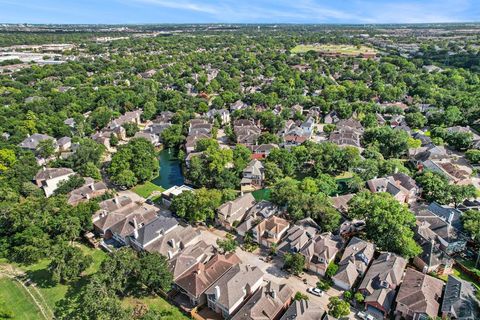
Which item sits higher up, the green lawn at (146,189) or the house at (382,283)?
the house at (382,283)

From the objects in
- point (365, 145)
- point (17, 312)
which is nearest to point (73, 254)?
point (17, 312)

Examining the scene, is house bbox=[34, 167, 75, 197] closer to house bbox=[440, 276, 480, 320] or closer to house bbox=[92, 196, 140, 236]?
house bbox=[92, 196, 140, 236]

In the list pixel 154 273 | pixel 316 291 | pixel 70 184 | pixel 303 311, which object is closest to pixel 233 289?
pixel 303 311

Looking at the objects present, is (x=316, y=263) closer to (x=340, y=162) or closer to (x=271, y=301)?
(x=271, y=301)

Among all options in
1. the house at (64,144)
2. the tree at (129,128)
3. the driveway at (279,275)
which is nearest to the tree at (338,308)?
the driveway at (279,275)

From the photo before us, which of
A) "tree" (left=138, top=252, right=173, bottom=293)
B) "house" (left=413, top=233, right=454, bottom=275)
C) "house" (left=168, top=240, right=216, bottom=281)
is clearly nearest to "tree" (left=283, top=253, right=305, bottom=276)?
"house" (left=168, top=240, right=216, bottom=281)

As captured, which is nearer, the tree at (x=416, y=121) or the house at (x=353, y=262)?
the house at (x=353, y=262)

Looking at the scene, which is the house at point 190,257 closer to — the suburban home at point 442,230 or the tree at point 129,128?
the suburban home at point 442,230
